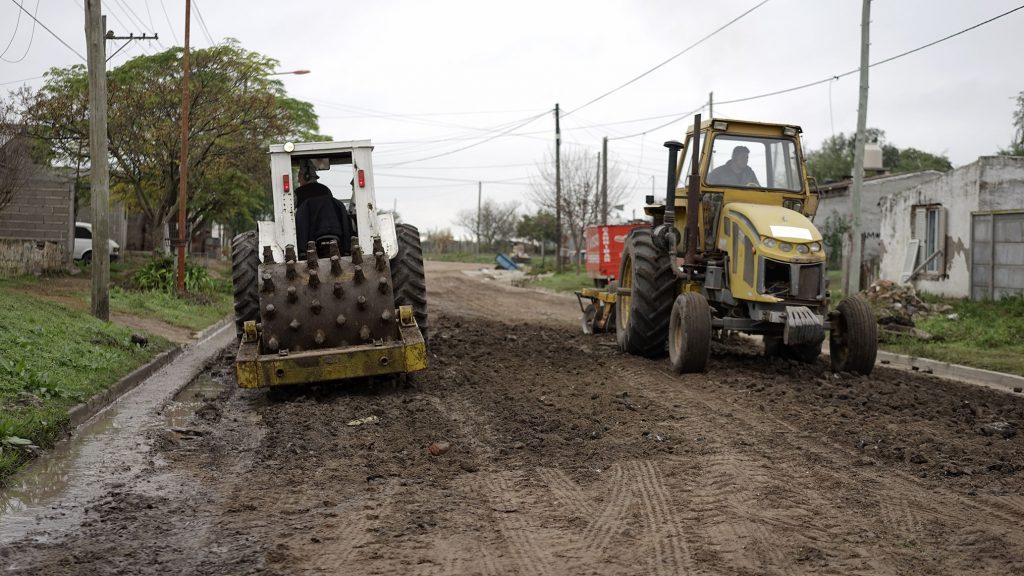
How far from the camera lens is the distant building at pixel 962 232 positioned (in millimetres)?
19719

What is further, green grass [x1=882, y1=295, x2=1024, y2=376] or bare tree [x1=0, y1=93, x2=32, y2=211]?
bare tree [x1=0, y1=93, x2=32, y2=211]

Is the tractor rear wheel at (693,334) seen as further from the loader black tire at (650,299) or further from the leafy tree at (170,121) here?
the leafy tree at (170,121)

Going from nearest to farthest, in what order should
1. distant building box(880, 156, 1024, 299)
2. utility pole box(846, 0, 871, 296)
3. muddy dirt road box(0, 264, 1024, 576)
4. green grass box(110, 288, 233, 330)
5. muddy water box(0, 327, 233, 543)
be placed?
muddy dirt road box(0, 264, 1024, 576), muddy water box(0, 327, 233, 543), green grass box(110, 288, 233, 330), distant building box(880, 156, 1024, 299), utility pole box(846, 0, 871, 296)

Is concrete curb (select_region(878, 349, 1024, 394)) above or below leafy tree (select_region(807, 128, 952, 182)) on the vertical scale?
below

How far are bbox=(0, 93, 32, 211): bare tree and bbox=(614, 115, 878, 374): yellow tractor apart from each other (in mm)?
17498

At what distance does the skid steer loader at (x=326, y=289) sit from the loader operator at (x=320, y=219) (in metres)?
0.01

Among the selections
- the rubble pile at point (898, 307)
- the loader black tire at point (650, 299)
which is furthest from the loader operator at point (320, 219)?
the rubble pile at point (898, 307)

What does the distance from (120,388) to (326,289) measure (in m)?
3.20

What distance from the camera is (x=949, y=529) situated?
5.29 meters

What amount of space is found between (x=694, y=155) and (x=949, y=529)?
6.69 meters

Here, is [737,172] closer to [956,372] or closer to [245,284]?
[956,372]

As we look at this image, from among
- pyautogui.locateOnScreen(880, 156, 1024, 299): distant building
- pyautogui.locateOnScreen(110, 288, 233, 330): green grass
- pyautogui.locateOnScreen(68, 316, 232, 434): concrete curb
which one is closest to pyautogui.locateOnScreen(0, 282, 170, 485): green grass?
pyautogui.locateOnScreen(68, 316, 232, 434): concrete curb

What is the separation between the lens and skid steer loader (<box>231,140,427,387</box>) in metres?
9.07

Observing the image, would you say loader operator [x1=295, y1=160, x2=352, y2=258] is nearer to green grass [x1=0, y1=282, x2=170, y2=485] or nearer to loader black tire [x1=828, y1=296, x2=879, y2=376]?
green grass [x1=0, y1=282, x2=170, y2=485]
